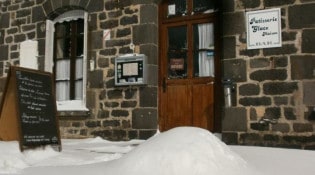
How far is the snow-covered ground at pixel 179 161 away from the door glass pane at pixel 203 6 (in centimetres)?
317

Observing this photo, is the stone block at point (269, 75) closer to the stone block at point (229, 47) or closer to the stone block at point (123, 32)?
the stone block at point (229, 47)

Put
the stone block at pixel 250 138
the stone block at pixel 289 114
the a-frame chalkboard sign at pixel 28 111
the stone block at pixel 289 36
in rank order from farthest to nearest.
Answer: the stone block at pixel 250 138 < the stone block at pixel 289 36 < the stone block at pixel 289 114 < the a-frame chalkboard sign at pixel 28 111

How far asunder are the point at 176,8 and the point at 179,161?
440 centimetres

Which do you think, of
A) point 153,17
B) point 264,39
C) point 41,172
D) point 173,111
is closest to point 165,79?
point 173,111

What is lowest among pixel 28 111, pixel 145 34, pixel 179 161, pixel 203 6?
pixel 179 161

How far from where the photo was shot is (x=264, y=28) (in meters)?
6.42

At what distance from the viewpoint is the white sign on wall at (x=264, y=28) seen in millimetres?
6328

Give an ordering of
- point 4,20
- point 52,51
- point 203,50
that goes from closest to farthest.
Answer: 1. point 203,50
2. point 52,51
3. point 4,20

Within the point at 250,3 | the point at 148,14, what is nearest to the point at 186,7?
the point at 148,14

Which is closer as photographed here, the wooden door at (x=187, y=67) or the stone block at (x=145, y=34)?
the wooden door at (x=187, y=67)

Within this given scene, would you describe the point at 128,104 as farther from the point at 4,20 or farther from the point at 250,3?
the point at 4,20

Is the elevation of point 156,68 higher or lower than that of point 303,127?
higher

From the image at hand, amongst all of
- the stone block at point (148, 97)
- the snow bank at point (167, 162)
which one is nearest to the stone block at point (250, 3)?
the stone block at point (148, 97)

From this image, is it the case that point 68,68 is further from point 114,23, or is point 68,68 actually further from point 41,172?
point 41,172
